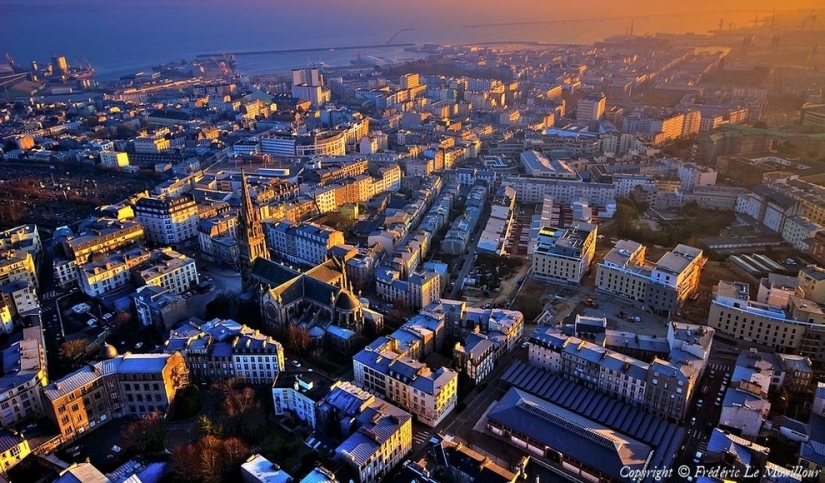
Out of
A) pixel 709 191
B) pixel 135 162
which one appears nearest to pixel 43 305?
pixel 135 162

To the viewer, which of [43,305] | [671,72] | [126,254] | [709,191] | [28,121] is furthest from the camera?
[671,72]

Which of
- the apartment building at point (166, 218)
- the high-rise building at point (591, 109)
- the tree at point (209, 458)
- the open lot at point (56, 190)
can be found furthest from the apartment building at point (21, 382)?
the high-rise building at point (591, 109)

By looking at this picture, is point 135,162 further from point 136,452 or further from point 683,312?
point 683,312

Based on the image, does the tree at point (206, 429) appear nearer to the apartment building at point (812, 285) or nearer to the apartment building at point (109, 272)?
the apartment building at point (109, 272)

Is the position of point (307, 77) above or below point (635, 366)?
above

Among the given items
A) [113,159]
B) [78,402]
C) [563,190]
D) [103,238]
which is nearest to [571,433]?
[78,402]

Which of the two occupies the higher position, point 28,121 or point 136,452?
point 28,121

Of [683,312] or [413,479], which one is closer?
[413,479]

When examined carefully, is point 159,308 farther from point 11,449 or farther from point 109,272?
point 11,449
